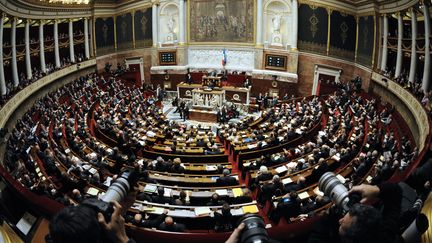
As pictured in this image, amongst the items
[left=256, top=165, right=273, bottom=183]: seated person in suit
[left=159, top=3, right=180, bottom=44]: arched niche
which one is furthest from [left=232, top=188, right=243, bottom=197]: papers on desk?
[left=159, top=3, right=180, bottom=44]: arched niche

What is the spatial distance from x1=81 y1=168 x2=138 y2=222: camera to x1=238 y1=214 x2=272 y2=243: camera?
1.06 m

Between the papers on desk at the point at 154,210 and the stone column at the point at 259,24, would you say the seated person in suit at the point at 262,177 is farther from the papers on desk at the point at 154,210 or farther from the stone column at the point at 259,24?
the stone column at the point at 259,24

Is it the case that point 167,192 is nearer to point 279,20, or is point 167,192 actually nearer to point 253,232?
point 253,232

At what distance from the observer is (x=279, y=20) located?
28.1 metres

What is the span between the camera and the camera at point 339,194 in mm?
3133

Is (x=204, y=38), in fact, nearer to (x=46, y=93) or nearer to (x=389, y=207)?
(x=46, y=93)

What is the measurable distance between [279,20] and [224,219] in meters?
23.5

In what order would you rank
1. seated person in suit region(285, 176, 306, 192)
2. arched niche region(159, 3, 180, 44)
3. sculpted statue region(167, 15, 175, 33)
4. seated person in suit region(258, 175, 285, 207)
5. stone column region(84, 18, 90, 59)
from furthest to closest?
sculpted statue region(167, 15, 175, 33)
arched niche region(159, 3, 180, 44)
stone column region(84, 18, 90, 59)
seated person in suit region(285, 176, 306, 192)
seated person in suit region(258, 175, 285, 207)

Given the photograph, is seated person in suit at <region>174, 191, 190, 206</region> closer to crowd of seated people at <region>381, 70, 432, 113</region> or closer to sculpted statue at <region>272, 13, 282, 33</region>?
crowd of seated people at <region>381, 70, 432, 113</region>

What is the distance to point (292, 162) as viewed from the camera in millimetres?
12125

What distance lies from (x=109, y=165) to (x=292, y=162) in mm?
6536

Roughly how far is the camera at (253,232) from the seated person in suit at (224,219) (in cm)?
502

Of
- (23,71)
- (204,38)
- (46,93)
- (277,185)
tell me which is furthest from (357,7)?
(23,71)

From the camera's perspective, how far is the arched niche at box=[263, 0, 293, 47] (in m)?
27.9
